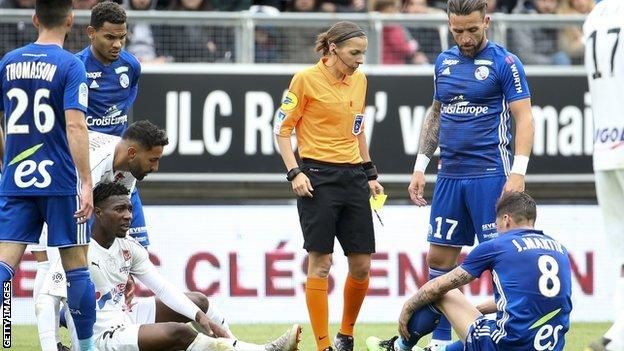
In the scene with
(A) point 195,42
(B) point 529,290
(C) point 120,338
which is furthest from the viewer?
(A) point 195,42

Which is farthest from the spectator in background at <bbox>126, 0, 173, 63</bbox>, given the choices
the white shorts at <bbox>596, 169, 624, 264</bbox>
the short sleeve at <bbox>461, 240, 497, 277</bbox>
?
the white shorts at <bbox>596, 169, 624, 264</bbox>

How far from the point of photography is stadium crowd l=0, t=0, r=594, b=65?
12875 millimetres

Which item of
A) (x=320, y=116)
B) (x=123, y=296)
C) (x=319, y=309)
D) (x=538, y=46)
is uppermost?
(x=538, y=46)

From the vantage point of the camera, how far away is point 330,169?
8.48 meters

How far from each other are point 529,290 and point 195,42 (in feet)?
22.3

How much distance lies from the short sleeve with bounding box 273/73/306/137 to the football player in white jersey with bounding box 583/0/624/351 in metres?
2.38

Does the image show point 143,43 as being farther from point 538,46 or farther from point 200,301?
point 200,301

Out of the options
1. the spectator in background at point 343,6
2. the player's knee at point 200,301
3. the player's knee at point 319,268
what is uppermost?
the spectator in background at point 343,6

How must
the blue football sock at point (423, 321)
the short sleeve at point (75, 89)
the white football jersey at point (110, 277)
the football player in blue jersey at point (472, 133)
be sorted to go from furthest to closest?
the football player in blue jersey at point (472, 133) < the white football jersey at point (110, 277) < the blue football sock at point (423, 321) < the short sleeve at point (75, 89)

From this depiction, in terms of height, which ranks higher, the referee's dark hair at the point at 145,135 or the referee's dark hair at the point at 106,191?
the referee's dark hair at the point at 145,135

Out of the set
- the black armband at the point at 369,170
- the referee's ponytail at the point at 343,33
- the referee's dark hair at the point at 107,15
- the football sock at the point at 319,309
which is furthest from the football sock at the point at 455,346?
the referee's dark hair at the point at 107,15

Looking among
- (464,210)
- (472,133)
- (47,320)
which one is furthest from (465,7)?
(47,320)

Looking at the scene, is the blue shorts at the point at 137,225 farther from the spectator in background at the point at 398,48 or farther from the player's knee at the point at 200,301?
the spectator in background at the point at 398,48

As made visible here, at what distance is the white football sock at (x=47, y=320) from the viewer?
7734 millimetres
